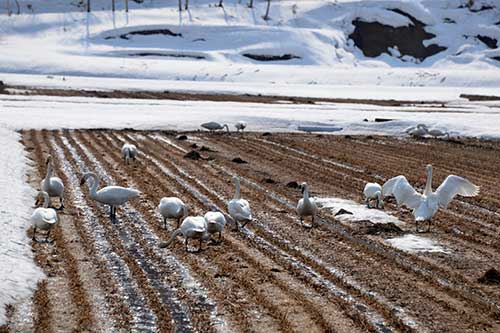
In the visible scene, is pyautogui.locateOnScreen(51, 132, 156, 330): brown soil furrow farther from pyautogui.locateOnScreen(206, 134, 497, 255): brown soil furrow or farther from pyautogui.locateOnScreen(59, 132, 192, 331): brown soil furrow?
pyautogui.locateOnScreen(206, 134, 497, 255): brown soil furrow

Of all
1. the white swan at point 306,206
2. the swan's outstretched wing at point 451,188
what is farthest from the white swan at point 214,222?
the swan's outstretched wing at point 451,188

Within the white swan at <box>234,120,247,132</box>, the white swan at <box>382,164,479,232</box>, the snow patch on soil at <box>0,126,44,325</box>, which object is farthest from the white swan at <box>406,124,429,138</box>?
the white swan at <box>382,164,479,232</box>

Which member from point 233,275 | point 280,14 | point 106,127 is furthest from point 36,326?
point 280,14

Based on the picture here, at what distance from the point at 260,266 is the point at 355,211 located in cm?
474

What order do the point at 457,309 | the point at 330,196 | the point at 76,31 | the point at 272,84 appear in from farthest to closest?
1. the point at 76,31
2. the point at 272,84
3. the point at 330,196
4. the point at 457,309

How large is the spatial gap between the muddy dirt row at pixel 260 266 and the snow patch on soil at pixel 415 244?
0.54 feet

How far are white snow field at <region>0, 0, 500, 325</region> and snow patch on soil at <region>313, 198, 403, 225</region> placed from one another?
4.6 inches

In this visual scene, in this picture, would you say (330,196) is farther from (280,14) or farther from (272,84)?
(280,14)

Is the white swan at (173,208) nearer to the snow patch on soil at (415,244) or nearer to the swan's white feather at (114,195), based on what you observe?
the swan's white feather at (114,195)

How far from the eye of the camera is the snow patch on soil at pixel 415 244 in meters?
12.9

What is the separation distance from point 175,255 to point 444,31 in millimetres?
106417

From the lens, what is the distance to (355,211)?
15875mm

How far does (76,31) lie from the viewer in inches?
4001

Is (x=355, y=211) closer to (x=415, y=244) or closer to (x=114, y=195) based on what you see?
(x=415, y=244)
